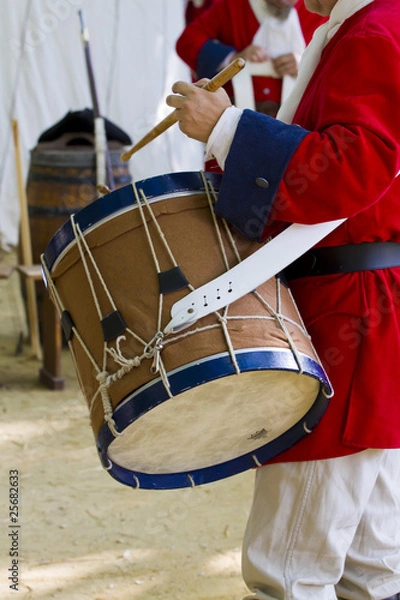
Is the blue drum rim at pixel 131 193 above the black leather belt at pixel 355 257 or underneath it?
above

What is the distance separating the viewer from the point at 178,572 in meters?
2.50

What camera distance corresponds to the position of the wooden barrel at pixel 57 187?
441 centimetres

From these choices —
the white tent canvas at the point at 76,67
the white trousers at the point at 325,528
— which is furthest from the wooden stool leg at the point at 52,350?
the white tent canvas at the point at 76,67

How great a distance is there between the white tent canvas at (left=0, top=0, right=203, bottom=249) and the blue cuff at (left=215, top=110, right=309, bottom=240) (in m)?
5.08

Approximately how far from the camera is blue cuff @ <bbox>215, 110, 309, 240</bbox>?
1602 mm

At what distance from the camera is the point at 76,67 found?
6582mm

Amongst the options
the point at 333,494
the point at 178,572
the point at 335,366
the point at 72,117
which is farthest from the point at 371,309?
the point at 72,117

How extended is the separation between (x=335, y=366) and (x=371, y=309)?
0.47 feet

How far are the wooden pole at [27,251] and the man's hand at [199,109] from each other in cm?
280

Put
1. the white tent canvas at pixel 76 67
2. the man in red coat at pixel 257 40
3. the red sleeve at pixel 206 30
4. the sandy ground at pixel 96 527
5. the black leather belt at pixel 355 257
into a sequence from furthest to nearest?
the white tent canvas at pixel 76 67
the red sleeve at pixel 206 30
the man in red coat at pixel 257 40
the sandy ground at pixel 96 527
the black leather belt at pixel 355 257

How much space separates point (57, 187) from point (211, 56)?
1.06 meters

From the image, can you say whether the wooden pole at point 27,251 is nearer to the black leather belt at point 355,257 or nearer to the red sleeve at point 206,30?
the red sleeve at point 206,30

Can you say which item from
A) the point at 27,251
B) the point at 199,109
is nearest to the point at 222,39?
the point at 27,251

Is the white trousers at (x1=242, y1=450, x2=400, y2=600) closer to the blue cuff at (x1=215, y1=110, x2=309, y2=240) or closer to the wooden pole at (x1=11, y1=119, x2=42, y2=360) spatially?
the blue cuff at (x1=215, y1=110, x2=309, y2=240)
